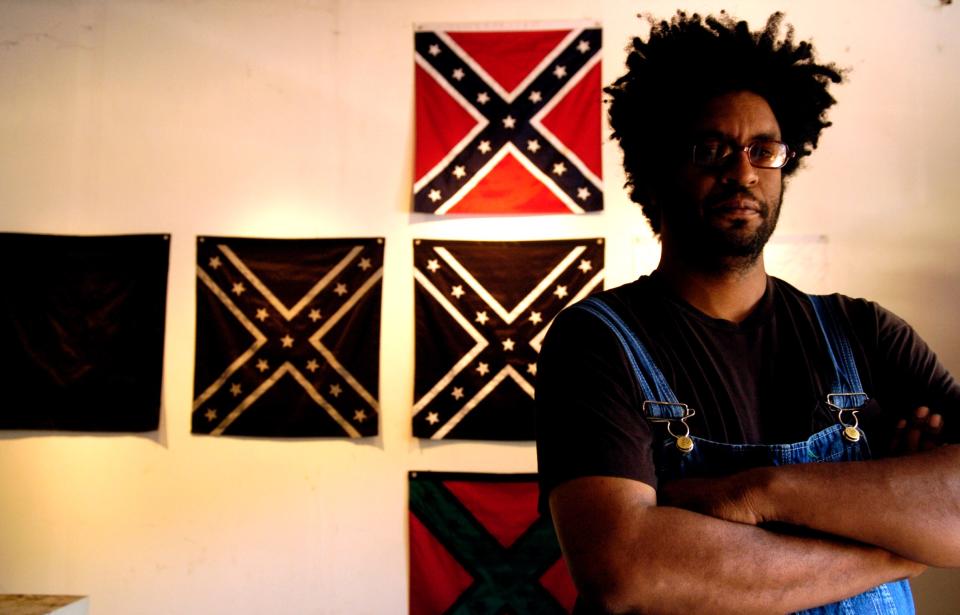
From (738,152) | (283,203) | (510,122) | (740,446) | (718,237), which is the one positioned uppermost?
(510,122)

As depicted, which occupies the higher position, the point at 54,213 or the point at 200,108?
the point at 200,108

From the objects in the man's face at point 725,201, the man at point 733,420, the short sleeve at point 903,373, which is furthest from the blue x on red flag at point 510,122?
the short sleeve at point 903,373

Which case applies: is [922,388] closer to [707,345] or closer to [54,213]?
[707,345]

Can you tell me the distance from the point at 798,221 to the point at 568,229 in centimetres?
112

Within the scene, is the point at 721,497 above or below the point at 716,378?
below

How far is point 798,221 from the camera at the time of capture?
3152 millimetres

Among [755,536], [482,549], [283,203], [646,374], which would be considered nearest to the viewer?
[755,536]

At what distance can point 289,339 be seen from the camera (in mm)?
3152

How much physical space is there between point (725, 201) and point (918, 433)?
515mm

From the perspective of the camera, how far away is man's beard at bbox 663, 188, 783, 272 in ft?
3.69

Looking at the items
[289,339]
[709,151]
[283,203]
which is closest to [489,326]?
[289,339]

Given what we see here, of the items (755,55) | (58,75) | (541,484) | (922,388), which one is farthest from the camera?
(58,75)

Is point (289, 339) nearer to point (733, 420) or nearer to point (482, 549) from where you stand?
point (482, 549)

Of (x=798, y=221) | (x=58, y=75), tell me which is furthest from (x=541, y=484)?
(x=58, y=75)
